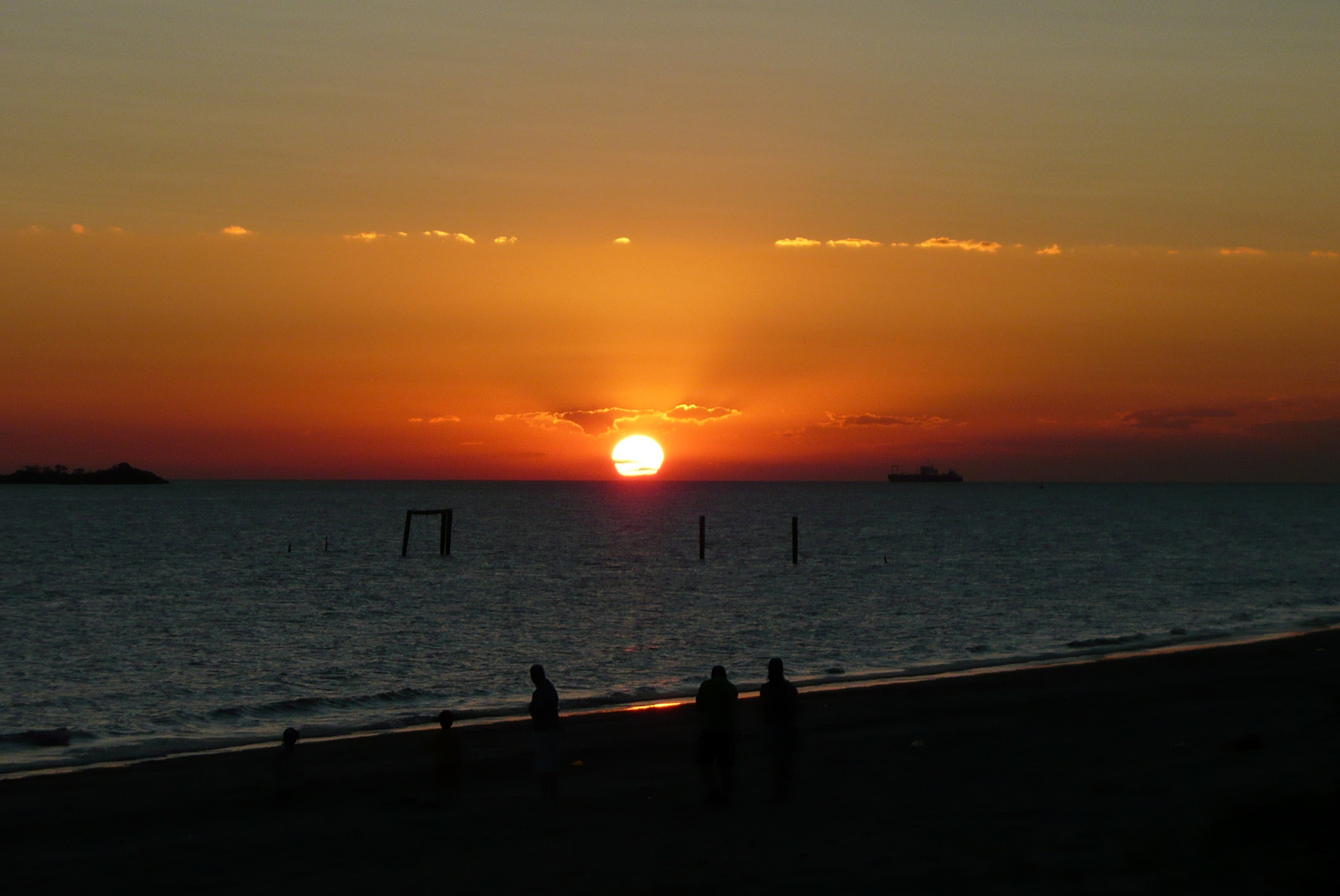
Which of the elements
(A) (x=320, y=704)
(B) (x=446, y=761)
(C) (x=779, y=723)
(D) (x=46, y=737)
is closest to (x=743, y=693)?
(A) (x=320, y=704)

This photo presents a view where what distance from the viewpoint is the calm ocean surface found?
93.5 feet

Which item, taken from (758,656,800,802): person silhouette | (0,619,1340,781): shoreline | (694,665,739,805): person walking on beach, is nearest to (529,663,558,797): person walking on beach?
(694,665,739,805): person walking on beach

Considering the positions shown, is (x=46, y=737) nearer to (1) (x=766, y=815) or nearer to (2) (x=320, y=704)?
(2) (x=320, y=704)

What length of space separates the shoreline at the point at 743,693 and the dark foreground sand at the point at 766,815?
1162 millimetres

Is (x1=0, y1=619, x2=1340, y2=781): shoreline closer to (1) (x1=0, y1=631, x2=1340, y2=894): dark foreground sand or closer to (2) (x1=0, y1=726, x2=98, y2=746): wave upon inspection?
(1) (x1=0, y1=631, x2=1340, y2=894): dark foreground sand

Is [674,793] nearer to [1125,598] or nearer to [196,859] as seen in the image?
[196,859]

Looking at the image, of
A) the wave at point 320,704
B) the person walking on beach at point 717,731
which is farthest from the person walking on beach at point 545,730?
the wave at point 320,704

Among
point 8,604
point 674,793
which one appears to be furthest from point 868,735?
point 8,604

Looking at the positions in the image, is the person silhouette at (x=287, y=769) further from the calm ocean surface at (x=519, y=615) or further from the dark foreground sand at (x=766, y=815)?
the calm ocean surface at (x=519, y=615)

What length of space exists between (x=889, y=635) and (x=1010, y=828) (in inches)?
1133

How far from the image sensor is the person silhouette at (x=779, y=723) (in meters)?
14.4

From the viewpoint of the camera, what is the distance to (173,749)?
2155 cm

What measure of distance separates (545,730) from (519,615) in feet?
112

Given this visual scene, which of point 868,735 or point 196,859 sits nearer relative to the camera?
point 196,859
